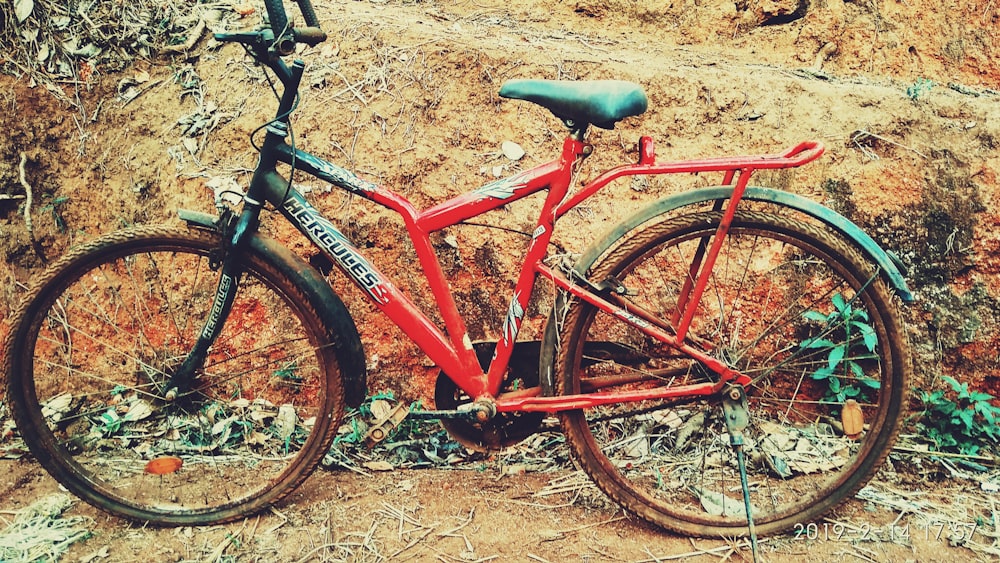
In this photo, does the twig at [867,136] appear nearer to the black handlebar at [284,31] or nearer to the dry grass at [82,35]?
the black handlebar at [284,31]

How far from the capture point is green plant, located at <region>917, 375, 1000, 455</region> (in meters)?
3.12

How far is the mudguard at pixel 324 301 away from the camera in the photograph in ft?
8.25

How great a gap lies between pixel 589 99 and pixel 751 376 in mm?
1273

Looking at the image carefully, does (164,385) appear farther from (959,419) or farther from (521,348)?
(959,419)

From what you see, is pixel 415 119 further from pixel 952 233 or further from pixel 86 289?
pixel 952 233

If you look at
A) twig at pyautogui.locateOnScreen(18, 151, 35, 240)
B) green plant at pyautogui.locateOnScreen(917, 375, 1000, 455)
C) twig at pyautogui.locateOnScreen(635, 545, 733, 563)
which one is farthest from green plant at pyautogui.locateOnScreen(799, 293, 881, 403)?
twig at pyautogui.locateOnScreen(18, 151, 35, 240)

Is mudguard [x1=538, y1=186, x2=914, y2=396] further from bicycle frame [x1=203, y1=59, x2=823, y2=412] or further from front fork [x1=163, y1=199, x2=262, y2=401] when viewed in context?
front fork [x1=163, y1=199, x2=262, y2=401]

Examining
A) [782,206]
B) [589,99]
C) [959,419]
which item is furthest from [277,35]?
[959,419]

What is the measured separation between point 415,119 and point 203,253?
58.8 inches

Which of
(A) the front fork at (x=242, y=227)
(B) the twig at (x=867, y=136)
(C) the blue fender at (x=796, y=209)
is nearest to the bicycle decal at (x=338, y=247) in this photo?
(A) the front fork at (x=242, y=227)

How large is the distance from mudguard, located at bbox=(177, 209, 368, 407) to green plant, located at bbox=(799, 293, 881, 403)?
74.0 inches

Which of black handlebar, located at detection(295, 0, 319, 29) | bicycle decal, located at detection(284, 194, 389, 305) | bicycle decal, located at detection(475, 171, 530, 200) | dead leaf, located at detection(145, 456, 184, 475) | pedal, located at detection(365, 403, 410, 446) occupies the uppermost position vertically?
black handlebar, located at detection(295, 0, 319, 29)

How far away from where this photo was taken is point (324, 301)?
2555 millimetres

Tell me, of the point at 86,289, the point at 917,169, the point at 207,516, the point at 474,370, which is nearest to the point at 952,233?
the point at 917,169
